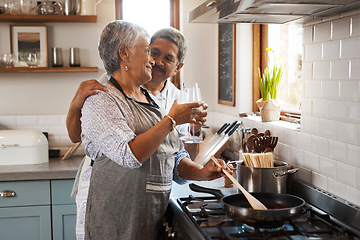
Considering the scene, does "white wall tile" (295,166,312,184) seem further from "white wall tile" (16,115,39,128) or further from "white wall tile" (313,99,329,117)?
"white wall tile" (16,115,39,128)

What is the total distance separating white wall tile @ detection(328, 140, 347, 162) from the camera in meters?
1.93

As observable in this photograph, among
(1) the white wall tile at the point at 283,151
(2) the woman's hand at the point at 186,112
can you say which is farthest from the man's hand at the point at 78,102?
(1) the white wall tile at the point at 283,151

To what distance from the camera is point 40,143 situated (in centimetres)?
363

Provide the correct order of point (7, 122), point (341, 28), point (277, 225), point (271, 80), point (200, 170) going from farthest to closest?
point (7, 122), point (271, 80), point (200, 170), point (341, 28), point (277, 225)

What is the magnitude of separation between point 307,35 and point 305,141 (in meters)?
0.52

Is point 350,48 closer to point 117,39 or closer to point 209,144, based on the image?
point 117,39

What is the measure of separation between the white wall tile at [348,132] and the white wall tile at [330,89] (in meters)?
0.13

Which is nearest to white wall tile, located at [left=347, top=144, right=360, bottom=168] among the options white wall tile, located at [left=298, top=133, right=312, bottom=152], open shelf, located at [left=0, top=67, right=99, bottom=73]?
white wall tile, located at [left=298, top=133, right=312, bottom=152]

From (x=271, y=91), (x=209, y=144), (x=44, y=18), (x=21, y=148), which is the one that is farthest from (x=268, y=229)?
(x=44, y=18)

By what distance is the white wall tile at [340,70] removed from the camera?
190 cm

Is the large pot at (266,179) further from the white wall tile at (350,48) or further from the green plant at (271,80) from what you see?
the green plant at (271,80)

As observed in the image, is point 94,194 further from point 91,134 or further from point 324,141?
point 324,141

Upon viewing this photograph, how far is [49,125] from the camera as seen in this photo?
13.2 ft

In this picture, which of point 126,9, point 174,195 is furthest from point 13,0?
point 174,195
